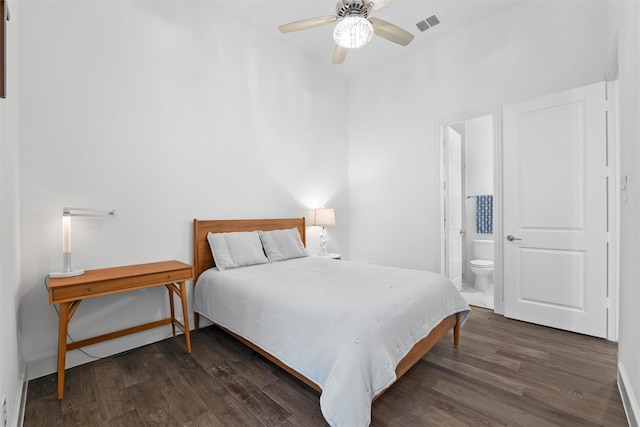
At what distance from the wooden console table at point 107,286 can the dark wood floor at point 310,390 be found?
0.19 metres

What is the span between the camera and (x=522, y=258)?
Result: 310cm

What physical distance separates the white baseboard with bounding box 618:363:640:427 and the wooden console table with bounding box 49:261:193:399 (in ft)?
9.46

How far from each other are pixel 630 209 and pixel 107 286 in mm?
3328

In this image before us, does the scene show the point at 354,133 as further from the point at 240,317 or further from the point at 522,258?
the point at 240,317

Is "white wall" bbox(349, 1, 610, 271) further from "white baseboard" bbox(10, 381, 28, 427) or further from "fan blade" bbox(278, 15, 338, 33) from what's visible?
"white baseboard" bbox(10, 381, 28, 427)

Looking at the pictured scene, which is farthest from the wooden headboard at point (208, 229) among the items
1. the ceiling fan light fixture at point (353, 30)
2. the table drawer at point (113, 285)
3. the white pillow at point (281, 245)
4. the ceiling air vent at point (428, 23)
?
the ceiling air vent at point (428, 23)

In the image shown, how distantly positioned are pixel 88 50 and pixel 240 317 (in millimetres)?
2475

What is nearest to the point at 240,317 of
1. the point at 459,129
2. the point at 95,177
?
the point at 95,177

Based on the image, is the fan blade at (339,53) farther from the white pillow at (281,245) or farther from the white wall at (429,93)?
the white pillow at (281,245)

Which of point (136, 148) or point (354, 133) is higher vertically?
point (354, 133)

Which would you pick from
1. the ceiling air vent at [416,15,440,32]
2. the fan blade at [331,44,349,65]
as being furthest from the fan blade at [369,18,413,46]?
the ceiling air vent at [416,15,440,32]

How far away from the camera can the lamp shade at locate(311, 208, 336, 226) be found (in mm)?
4078

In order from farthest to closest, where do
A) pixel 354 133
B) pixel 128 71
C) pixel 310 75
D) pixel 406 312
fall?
pixel 354 133 → pixel 310 75 → pixel 128 71 → pixel 406 312

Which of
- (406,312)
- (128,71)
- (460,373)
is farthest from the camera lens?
(128,71)
